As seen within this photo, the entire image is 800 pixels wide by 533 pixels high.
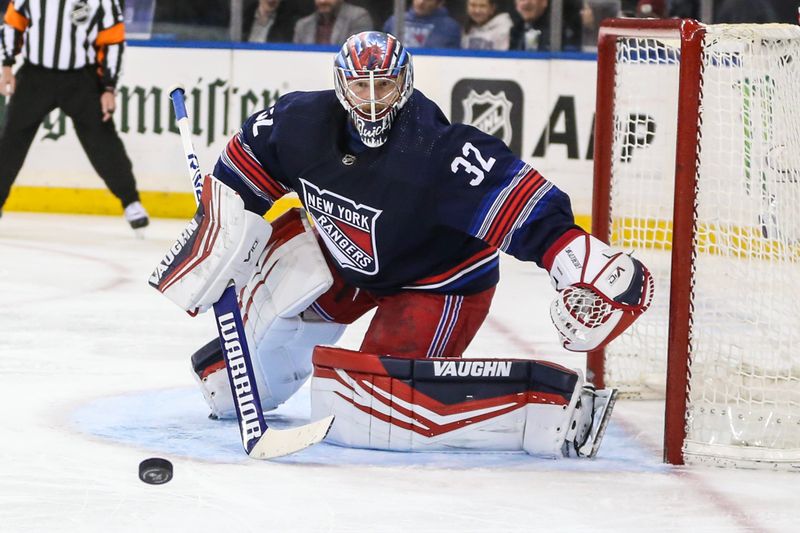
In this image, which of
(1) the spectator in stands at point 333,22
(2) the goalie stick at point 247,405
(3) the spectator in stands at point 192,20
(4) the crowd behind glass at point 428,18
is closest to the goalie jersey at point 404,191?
(2) the goalie stick at point 247,405

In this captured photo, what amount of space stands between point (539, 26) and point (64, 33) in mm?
2185

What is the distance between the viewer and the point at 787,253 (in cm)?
302

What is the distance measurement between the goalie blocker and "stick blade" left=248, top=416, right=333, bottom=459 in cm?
8

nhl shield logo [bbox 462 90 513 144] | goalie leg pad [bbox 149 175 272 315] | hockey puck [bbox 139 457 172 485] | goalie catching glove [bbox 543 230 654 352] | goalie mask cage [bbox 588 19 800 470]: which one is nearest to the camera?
hockey puck [bbox 139 457 172 485]

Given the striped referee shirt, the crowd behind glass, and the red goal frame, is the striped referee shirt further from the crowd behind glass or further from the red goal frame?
the red goal frame

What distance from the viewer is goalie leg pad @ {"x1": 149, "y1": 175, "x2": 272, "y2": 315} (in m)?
2.68

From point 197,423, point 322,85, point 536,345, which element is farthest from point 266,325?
point 322,85

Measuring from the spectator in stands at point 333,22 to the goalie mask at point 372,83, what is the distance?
4161mm

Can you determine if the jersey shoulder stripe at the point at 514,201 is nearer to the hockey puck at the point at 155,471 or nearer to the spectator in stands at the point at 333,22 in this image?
the hockey puck at the point at 155,471

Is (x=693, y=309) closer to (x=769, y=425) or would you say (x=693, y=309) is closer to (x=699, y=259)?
(x=699, y=259)

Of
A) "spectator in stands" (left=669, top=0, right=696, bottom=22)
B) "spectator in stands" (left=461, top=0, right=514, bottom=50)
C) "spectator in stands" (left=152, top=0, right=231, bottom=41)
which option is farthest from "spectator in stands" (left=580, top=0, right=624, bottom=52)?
"spectator in stands" (left=152, top=0, right=231, bottom=41)

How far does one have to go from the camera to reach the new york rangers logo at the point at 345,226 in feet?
8.90

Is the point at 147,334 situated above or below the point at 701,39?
below

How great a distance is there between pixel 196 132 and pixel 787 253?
14.0ft
